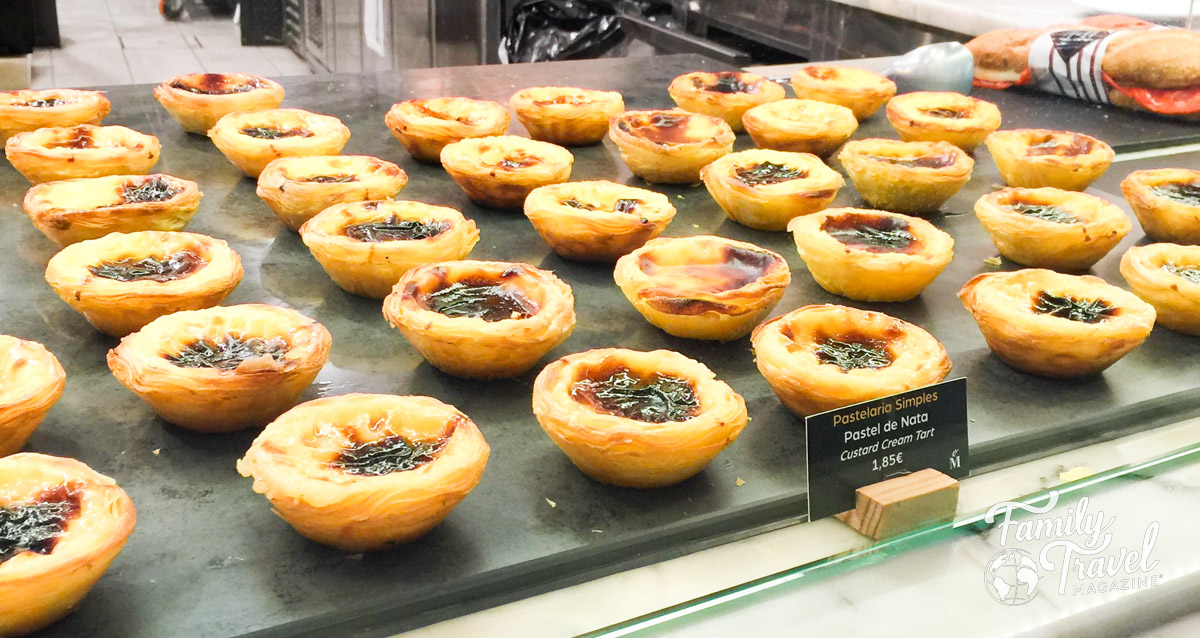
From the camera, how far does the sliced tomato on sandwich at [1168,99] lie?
4.88 m

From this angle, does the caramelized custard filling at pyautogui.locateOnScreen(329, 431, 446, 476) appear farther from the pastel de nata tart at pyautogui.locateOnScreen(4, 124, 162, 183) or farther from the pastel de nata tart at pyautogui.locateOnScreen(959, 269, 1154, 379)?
the pastel de nata tart at pyautogui.locateOnScreen(4, 124, 162, 183)

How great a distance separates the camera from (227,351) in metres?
2.37

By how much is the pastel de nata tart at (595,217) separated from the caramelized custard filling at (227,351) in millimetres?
1076

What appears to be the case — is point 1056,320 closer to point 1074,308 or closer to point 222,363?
point 1074,308

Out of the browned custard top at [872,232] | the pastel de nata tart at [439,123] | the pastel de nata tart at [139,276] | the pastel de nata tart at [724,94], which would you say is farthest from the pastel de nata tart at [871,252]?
the pastel de nata tart at [139,276]

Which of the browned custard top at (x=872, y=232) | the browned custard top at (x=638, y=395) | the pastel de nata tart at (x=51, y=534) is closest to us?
the pastel de nata tart at (x=51, y=534)

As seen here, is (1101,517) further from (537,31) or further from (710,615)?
(537,31)

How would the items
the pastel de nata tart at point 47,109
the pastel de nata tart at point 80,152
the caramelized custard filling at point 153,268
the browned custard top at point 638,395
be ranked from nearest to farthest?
the browned custard top at point 638,395 → the caramelized custard filling at point 153,268 → the pastel de nata tart at point 80,152 → the pastel de nata tart at point 47,109

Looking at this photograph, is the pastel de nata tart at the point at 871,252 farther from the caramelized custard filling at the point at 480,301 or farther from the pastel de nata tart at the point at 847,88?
the pastel de nata tart at the point at 847,88

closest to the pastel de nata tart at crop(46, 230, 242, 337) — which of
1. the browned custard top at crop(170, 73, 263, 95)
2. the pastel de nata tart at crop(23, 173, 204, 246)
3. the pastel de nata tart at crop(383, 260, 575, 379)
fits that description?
the pastel de nata tart at crop(23, 173, 204, 246)

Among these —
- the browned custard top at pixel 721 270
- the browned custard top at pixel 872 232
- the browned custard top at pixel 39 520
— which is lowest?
the browned custard top at pixel 39 520

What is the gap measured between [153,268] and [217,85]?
1853mm

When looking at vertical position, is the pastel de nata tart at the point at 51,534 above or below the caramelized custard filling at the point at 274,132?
below

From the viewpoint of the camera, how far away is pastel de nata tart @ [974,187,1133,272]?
3.24 meters
